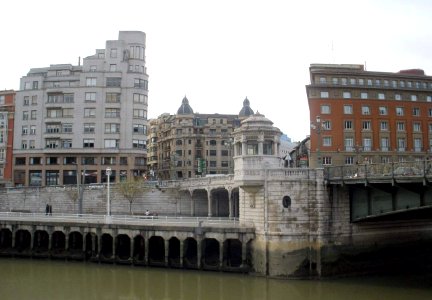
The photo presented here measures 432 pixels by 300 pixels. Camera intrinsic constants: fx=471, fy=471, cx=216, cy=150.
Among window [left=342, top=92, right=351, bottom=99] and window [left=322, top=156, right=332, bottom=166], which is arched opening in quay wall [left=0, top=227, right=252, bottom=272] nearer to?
window [left=322, top=156, right=332, bottom=166]

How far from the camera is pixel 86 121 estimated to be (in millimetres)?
87375

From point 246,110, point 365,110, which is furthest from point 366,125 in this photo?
point 246,110

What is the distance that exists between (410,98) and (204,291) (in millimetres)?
57073

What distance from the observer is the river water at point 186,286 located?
34.4 m

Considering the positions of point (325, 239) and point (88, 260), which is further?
point (88, 260)

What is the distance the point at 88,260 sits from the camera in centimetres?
4766

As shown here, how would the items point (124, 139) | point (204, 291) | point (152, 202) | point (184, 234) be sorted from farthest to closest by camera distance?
point (124, 139), point (152, 202), point (184, 234), point (204, 291)

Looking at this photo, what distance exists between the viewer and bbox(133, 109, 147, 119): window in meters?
88.2

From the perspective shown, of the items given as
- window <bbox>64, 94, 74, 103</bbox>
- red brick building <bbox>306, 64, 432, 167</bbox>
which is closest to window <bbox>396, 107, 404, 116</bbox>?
red brick building <bbox>306, 64, 432, 167</bbox>

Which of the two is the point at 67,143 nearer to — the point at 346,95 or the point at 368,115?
the point at 346,95

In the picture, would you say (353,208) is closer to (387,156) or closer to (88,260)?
(88,260)

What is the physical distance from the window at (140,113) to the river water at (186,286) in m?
48.2

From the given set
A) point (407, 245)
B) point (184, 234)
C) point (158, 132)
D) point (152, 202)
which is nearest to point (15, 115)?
point (152, 202)

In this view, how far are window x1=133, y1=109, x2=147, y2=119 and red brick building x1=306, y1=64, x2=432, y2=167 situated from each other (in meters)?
32.1
